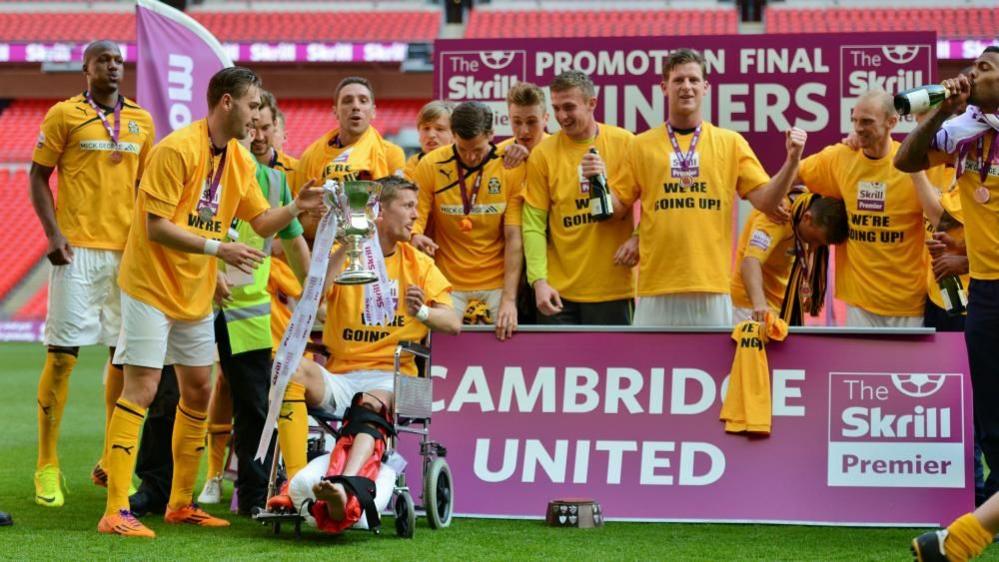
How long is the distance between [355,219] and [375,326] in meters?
0.82

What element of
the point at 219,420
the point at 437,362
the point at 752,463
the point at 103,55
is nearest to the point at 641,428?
the point at 752,463

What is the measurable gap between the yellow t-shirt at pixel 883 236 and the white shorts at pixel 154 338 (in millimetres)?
3179

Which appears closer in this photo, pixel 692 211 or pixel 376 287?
pixel 376 287

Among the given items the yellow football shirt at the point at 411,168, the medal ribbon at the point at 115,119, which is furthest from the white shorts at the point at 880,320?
the medal ribbon at the point at 115,119

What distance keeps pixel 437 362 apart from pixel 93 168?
2.09 metres

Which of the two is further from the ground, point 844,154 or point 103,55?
point 103,55

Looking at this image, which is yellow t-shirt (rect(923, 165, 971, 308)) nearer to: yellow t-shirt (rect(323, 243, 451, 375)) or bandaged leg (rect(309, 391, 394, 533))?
yellow t-shirt (rect(323, 243, 451, 375))

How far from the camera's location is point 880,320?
6504 mm

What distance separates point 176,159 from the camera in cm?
538

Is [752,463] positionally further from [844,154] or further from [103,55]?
Result: [103,55]

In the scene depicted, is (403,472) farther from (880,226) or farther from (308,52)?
(308,52)

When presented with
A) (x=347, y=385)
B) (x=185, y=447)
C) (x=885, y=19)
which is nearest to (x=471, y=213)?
(x=347, y=385)

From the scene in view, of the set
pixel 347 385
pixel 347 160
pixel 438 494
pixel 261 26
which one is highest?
pixel 261 26

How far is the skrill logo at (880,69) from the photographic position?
7938 millimetres
